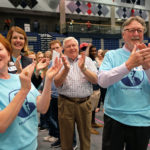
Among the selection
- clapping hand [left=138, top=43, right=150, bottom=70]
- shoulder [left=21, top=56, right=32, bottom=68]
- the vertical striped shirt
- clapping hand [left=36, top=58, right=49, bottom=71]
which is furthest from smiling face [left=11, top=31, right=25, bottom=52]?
clapping hand [left=138, top=43, right=150, bottom=70]

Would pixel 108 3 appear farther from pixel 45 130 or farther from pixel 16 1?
pixel 45 130

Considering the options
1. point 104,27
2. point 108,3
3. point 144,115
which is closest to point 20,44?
point 144,115

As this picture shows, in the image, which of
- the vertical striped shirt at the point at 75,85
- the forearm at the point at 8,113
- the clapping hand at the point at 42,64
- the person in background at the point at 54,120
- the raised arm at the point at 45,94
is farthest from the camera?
the person in background at the point at 54,120

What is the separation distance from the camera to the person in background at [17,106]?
2.80ft

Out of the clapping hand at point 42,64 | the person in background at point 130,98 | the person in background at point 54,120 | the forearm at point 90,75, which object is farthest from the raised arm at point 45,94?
the person in background at point 54,120

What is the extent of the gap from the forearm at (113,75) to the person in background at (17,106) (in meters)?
0.44

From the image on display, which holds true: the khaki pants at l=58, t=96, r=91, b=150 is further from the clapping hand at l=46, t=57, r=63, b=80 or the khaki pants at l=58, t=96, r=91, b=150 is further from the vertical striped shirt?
the clapping hand at l=46, t=57, r=63, b=80

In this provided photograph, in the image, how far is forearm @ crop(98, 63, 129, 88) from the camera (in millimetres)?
1165

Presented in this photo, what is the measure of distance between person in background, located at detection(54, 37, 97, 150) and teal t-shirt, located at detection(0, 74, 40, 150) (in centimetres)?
90

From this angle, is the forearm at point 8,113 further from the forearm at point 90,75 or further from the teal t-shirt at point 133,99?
the forearm at point 90,75

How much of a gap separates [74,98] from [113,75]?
0.92 meters

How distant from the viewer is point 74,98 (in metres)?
2.02

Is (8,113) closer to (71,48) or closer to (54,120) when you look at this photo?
(71,48)

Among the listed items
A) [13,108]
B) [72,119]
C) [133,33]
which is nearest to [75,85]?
[72,119]
